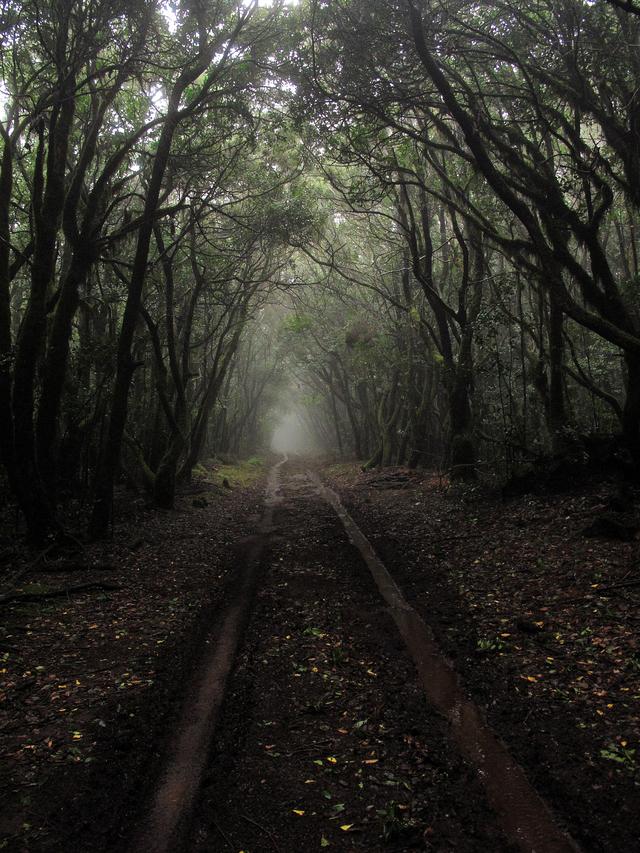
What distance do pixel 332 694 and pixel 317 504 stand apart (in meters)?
12.0

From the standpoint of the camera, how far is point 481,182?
558 inches

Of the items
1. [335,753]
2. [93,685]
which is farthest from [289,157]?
[335,753]

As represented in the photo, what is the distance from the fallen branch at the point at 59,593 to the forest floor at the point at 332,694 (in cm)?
7

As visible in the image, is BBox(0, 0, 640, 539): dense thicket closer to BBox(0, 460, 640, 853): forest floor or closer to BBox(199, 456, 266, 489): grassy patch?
BBox(0, 460, 640, 853): forest floor

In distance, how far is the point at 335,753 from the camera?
4270 millimetres

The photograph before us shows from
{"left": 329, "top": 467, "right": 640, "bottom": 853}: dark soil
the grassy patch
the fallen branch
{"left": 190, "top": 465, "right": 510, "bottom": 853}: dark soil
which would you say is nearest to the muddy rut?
{"left": 190, "top": 465, "right": 510, "bottom": 853}: dark soil

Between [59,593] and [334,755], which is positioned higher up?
[59,593]

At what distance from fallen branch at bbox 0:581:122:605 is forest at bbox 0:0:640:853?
0.04 m

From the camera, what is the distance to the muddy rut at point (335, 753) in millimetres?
3432

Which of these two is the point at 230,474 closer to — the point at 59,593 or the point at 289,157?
the point at 289,157

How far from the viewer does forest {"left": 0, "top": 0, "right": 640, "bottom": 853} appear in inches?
153

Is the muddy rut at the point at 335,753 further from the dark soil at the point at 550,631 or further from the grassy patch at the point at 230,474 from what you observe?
the grassy patch at the point at 230,474

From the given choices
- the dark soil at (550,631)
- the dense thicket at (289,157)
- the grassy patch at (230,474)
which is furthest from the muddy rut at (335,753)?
the grassy patch at (230,474)

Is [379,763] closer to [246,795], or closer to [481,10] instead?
[246,795]
